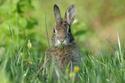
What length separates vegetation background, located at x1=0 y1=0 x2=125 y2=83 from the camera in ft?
18.4

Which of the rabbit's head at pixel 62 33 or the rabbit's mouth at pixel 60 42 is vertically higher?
the rabbit's head at pixel 62 33

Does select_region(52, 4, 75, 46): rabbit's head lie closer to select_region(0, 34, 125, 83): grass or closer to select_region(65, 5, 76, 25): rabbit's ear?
select_region(65, 5, 76, 25): rabbit's ear

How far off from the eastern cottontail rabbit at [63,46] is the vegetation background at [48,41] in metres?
0.11

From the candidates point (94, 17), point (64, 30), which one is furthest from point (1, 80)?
point (94, 17)

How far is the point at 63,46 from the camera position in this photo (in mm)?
6676

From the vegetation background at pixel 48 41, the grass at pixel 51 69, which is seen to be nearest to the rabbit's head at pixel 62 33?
the vegetation background at pixel 48 41

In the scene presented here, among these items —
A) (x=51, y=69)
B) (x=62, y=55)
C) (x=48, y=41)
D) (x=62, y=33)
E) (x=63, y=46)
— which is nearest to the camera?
(x=51, y=69)

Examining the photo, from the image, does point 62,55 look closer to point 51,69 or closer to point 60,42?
point 60,42

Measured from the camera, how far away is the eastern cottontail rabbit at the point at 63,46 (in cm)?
639

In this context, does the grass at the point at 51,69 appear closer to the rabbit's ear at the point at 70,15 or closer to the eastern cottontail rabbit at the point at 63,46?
the eastern cottontail rabbit at the point at 63,46

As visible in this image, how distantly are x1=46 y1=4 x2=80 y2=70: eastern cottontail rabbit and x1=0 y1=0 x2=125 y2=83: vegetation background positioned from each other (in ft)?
0.37

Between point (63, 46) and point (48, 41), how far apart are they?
370 mm

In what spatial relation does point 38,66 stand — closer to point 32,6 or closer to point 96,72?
point 96,72

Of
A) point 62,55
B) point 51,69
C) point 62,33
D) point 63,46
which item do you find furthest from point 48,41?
point 51,69
